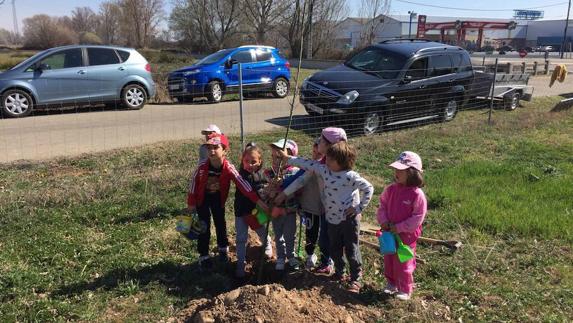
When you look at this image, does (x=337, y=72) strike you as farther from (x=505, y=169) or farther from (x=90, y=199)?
(x=90, y=199)

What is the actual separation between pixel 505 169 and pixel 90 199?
590 centimetres

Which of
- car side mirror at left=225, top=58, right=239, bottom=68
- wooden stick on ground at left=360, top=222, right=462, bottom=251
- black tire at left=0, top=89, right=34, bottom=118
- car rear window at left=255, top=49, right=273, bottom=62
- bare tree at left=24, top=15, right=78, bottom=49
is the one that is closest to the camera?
wooden stick on ground at left=360, top=222, right=462, bottom=251

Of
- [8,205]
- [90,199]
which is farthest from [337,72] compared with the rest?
[8,205]

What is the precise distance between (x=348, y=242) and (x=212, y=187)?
47.9 inches

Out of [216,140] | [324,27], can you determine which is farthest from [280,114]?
Answer: [324,27]

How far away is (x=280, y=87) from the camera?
51.9 feet

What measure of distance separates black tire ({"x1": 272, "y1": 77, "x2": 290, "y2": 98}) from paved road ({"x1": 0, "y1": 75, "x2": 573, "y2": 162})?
5.25 feet

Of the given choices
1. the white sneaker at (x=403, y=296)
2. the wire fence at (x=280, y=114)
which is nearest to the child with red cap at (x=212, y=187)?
the white sneaker at (x=403, y=296)

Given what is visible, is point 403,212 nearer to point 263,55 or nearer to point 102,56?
point 102,56

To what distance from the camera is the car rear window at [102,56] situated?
11977 millimetres

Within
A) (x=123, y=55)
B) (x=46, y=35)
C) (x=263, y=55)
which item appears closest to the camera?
(x=123, y=55)

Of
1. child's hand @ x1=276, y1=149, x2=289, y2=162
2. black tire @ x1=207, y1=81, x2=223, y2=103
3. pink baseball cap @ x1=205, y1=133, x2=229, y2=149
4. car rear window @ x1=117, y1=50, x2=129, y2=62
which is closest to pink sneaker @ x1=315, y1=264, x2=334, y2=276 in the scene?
child's hand @ x1=276, y1=149, x2=289, y2=162

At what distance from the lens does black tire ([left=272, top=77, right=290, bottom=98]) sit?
51.5 ft

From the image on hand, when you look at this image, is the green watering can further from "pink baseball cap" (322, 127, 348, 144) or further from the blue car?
the blue car
